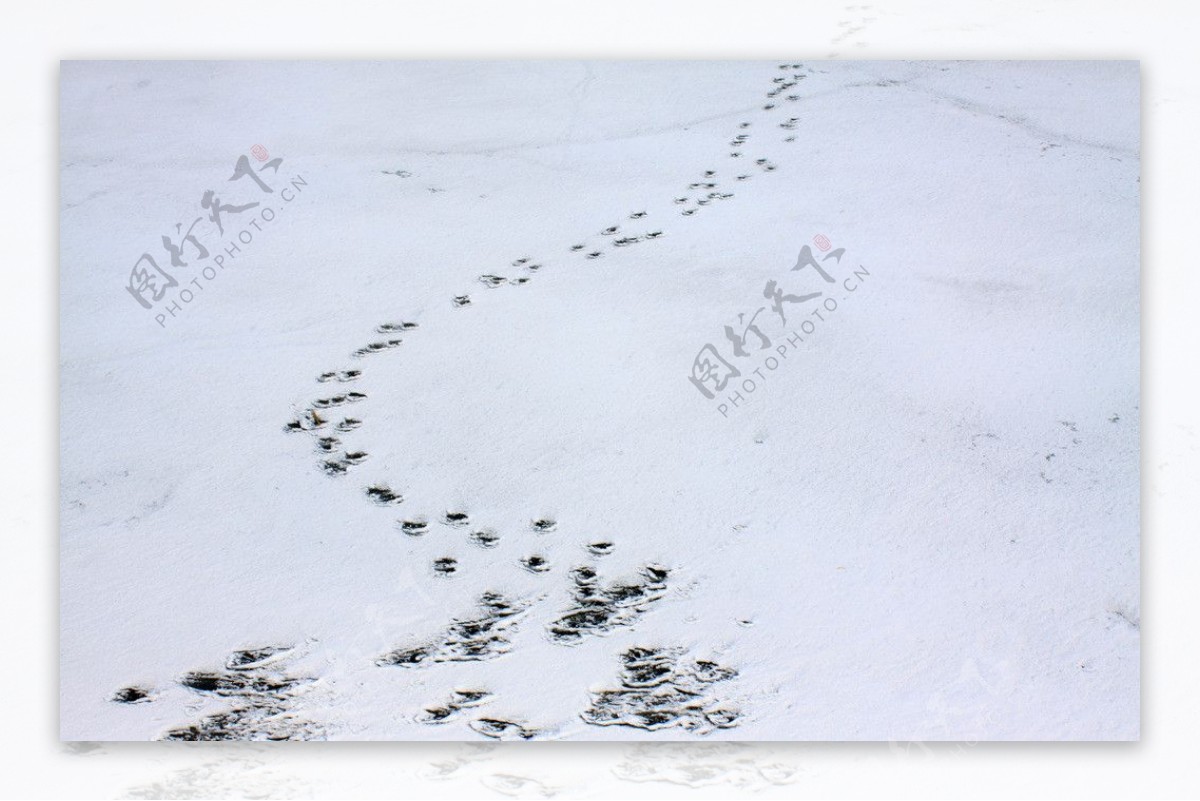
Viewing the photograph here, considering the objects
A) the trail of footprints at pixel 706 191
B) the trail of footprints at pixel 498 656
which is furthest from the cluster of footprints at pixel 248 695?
the trail of footprints at pixel 706 191

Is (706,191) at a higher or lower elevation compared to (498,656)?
higher

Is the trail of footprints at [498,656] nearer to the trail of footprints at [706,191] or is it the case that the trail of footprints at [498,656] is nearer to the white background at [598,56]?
the white background at [598,56]

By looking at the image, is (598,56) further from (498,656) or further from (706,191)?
(498,656)

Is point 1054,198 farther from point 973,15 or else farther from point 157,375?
point 157,375

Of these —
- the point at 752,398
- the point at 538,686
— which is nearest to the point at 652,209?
the point at 752,398

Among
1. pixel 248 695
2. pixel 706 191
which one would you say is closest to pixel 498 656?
pixel 248 695

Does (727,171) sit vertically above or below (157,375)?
above
